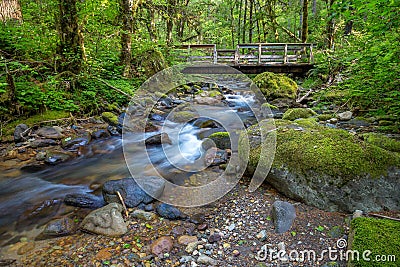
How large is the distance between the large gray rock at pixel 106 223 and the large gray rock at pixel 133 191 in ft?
1.27

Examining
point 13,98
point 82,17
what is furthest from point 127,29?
point 13,98

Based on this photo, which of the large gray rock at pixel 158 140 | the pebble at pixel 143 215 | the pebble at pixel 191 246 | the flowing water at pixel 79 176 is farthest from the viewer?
the large gray rock at pixel 158 140

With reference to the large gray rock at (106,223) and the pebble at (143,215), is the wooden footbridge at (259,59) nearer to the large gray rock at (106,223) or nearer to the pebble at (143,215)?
the pebble at (143,215)

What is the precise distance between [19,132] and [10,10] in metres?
4.26

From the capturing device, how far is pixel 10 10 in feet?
24.8

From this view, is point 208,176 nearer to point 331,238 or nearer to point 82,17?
point 331,238

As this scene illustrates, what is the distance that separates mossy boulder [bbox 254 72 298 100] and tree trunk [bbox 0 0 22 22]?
9233 mm

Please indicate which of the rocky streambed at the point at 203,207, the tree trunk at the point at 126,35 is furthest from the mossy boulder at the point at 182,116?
the rocky streambed at the point at 203,207

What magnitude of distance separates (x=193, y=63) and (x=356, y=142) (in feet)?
38.0

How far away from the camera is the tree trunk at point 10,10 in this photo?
7.39m

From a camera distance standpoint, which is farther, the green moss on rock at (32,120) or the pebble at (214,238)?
the green moss on rock at (32,120)

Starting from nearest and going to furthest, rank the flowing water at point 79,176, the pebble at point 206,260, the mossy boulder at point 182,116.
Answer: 1. the pebble at point 206,260
2. the flowing water at point 79,176
3. the mossy boulder at point 182,116

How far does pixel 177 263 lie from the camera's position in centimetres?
257

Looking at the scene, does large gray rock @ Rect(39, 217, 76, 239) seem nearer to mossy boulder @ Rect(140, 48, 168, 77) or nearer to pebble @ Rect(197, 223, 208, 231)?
pebble @ Rect(197, 223, 208, 231)
